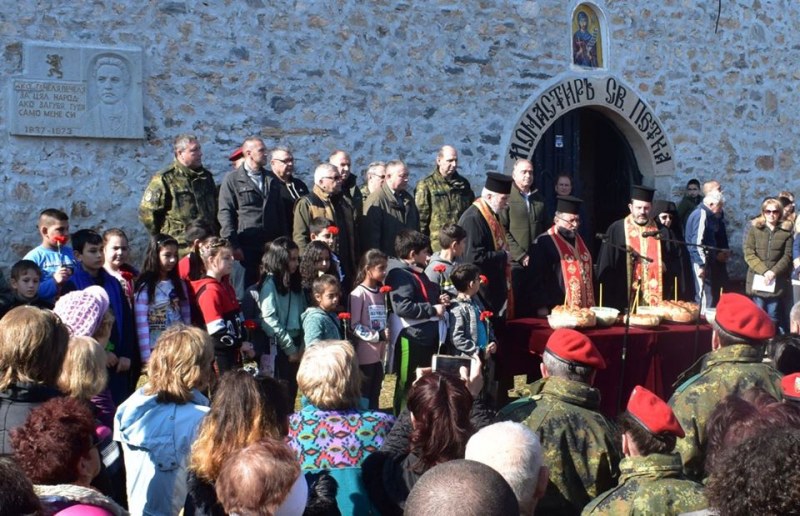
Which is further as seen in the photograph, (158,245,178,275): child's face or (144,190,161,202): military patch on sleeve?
(144,190,161,202): military patch on sleeve

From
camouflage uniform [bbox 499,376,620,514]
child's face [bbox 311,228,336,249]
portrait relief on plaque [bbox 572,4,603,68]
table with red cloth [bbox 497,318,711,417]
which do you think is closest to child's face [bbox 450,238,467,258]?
table with red cloth [bbox 497,318,711,417]

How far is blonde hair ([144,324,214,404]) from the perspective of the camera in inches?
165

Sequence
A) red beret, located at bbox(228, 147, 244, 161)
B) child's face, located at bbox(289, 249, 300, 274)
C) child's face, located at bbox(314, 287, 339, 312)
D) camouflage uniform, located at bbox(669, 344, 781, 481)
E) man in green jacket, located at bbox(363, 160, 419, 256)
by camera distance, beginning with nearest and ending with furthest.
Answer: camouflage uniform, located at bbox(669, 344, 781, 481) → child's face, located at bbox(314, 287, 339, 312) → child's face, located at bbox(289, 249, 300, 274) → man in green jacket, located at bbox(363, 160, 419, 256) → red beret, located at bbox(228, 147, 244, 161)

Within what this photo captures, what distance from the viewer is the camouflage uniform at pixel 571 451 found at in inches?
157

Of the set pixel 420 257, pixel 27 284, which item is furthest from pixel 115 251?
pixel 420 257

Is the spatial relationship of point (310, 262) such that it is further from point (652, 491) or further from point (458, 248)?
point (652, 491)

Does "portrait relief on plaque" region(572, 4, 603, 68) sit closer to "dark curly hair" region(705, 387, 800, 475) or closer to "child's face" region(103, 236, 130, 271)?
"child's face" region(103, 236, 130, 271)

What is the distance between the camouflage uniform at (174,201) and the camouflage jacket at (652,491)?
205 inches

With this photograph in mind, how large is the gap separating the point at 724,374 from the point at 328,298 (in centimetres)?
270

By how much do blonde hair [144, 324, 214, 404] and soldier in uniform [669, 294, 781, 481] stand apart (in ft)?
6.56

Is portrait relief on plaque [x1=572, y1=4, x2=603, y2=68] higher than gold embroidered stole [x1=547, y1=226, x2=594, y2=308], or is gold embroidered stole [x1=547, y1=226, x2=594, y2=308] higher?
portrait relief on plaque [x1=572, y1=4, x2=603, y2=68]

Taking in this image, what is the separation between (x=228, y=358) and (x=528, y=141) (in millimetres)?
5878

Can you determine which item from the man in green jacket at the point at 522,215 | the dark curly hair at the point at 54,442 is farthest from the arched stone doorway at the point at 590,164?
the dark curly hair at the point at 54,442

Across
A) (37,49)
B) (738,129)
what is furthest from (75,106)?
(738,129)
